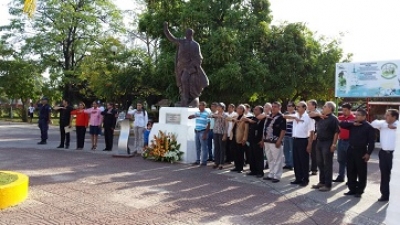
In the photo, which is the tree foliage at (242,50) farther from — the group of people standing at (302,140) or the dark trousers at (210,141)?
the group of people standing at (302,140)

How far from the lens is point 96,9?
31203 millimetres

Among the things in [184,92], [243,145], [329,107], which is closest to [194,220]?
[329,107]

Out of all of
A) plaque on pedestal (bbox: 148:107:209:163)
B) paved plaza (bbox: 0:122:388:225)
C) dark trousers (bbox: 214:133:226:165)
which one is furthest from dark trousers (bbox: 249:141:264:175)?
plaque on pedestal (bbox: 148:107:209:163)

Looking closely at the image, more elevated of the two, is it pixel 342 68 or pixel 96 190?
pixel 342 68

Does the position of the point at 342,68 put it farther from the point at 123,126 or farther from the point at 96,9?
the point at 96,9

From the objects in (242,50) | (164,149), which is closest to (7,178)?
(164,149)

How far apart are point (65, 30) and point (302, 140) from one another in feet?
84.2

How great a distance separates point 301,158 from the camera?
329 inches

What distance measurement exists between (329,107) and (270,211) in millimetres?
2529

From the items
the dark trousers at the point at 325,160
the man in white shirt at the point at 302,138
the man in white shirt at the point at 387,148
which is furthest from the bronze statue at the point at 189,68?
the man in white shirt at the point at 387,148

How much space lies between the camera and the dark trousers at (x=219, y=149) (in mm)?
10266

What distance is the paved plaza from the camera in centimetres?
573

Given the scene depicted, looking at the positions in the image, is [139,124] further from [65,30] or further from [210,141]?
[65,30]

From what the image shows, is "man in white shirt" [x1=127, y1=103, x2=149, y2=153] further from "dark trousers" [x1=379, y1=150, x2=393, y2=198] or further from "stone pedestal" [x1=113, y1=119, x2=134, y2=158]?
"dark trousers" [x1=379, y1=150, x2=393, y2=198]
